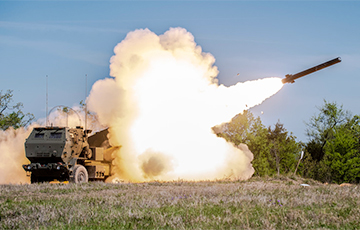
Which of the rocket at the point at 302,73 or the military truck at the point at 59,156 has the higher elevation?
the rocket at the point at 302,73

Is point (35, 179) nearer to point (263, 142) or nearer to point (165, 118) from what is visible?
point (165, 118)

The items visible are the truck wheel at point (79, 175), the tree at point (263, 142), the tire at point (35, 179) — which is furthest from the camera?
the tree at point (263, 142)

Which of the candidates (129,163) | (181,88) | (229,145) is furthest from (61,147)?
(229,145)

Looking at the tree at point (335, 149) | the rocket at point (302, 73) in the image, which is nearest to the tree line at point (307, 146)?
the tree at point (335, 149)

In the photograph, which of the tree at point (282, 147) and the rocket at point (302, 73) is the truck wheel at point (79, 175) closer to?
the rocket at point (302, 73)

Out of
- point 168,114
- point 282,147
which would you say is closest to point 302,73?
point 168,114

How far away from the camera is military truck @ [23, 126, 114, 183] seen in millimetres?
26203

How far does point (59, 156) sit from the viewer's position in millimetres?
26094

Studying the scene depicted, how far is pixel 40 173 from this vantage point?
2650cm

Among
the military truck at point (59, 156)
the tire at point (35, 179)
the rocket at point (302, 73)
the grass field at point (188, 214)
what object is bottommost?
the grass field at point (188, 214)

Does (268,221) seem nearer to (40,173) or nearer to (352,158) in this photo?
(40,173)

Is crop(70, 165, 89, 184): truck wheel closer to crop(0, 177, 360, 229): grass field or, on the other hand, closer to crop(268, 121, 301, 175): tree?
crop(0, 177, 360, 229): grass field

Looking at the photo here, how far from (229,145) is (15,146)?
1447cm

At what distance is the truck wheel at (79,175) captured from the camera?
1030 inches
